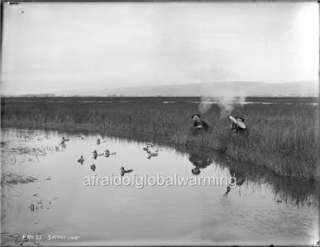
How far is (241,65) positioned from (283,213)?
2.01 metres

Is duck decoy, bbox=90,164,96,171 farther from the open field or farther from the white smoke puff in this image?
the white smoke puff

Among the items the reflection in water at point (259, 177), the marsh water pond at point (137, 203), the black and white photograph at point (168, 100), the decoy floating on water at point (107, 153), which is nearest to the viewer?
the marsh water pond at point (137, 203)

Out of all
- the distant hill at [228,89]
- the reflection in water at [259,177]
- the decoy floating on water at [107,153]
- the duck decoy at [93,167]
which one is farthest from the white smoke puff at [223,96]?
the duck decoy at [93,167]

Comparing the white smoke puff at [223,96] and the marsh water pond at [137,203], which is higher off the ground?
the white smoke puff at [223,96]

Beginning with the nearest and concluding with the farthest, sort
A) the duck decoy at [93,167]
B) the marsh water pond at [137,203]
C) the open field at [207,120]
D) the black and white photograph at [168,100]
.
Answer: the marsh water pond at [137,203], the black and white photograph at [168,100], the duck decoy at [93,167], the open field at [207,120]

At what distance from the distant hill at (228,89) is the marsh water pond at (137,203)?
37.4 inches

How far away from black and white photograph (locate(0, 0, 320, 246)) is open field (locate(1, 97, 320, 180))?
30 mm

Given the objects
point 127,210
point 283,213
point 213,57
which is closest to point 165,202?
point 127,210

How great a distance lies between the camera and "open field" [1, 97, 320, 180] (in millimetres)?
5789

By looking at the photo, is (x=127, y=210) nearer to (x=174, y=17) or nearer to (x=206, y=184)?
(x=206, y=184)

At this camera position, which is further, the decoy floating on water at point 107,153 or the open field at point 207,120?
the decoy floating on water at point 107,153

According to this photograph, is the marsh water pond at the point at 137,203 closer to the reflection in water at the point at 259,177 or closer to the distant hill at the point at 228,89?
the reflection in water at the point at 259,177

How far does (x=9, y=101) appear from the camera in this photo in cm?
571

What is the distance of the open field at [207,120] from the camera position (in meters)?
5.79
